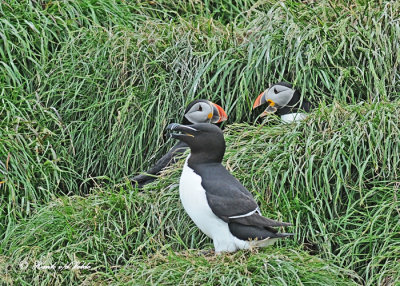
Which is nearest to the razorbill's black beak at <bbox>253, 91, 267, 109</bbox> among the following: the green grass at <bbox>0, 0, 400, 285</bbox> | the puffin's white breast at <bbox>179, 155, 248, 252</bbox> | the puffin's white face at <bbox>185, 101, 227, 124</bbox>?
the green grass at <bbox>0, 0, 400, 285</bbox>

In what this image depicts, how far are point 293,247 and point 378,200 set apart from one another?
65cm

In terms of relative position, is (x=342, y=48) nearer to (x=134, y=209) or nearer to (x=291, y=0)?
(x=291, y=0)

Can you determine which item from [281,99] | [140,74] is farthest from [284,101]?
[140,74]

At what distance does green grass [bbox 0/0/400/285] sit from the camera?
4762 mm

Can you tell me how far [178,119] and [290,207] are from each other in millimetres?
1538

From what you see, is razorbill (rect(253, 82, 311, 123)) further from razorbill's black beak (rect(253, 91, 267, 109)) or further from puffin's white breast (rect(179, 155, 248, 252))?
puffin's white breast (rect(179, 155, 248, 252))

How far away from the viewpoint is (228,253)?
4.23 meters

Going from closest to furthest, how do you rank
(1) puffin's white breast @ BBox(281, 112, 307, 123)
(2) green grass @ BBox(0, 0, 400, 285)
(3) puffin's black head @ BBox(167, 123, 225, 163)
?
(3) puffin's black head @ BBox(167, 123, 225, 163) → (2) green grass @ BBox(0, 0, 400, 285) → (1) puffin's white breast @ BBox(281, 112, 307, 123)

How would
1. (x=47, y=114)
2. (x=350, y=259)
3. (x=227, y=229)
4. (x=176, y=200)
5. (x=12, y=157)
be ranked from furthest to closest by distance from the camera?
(x=47, y=114) < (x=12, y=157) < (x=176, y=200) < (x=350, y=259) < (x=227, y=229)

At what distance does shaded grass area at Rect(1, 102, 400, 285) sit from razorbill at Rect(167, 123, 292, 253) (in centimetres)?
32

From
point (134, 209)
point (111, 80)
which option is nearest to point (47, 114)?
point (111, 80)

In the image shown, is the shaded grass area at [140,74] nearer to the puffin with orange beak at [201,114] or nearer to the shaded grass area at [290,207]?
the puffin with orange beak at [201,114]

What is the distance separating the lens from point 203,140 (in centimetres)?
439

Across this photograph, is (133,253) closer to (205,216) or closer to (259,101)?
(205,216)
